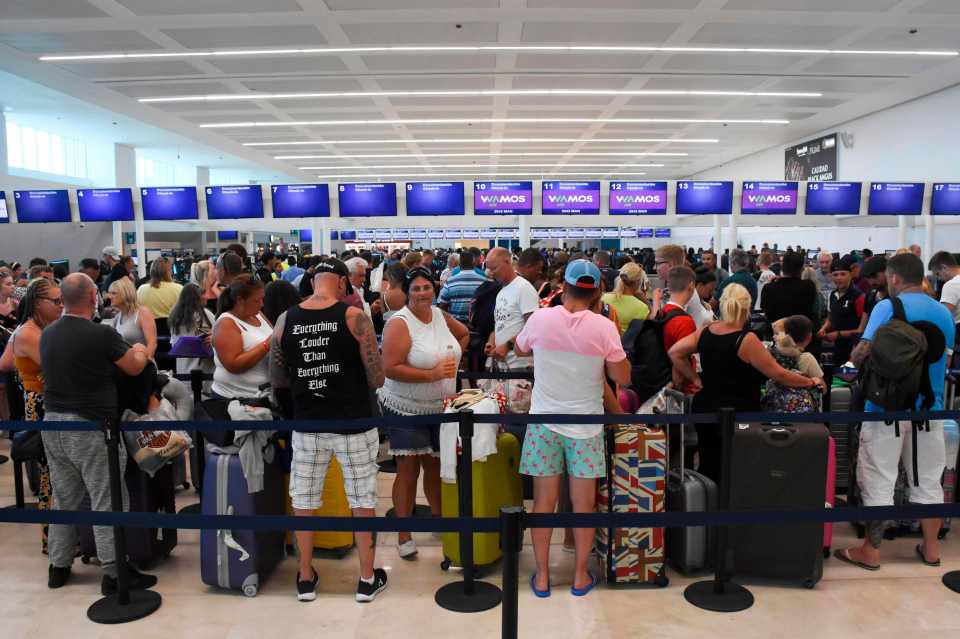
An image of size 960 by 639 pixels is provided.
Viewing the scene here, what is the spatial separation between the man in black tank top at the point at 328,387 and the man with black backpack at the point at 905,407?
276 cm

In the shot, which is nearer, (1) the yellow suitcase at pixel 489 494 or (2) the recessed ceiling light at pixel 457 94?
(1) the yellow suitcase at pixel 489 494

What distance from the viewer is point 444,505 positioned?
12.5ft

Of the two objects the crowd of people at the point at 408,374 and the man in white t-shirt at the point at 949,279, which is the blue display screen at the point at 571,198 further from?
the crowd of people at the point at 408,374

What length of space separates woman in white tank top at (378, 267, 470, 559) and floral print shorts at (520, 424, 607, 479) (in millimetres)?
613

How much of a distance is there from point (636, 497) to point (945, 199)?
12.4 metres

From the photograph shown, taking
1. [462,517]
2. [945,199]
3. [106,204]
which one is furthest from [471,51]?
[462,517]

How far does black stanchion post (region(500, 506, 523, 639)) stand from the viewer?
2.19m

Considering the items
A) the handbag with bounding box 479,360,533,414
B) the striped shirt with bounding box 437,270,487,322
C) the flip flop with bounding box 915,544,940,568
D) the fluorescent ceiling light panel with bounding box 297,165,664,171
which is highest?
the fluorescent ceiling light panel with bounding box 297,165,664,171

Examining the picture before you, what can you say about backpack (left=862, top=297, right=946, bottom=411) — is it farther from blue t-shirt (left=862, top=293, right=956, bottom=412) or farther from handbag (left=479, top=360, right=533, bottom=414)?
handbag (left=479, top=360, right=533, bottom=414)

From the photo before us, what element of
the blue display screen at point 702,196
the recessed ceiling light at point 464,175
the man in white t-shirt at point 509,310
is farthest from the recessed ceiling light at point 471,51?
the recessed ceiling light at point 464,175

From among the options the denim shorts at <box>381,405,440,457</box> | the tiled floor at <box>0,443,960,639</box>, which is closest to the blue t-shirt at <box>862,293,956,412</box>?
the tiled floor at <box>0,443,960,639</box>

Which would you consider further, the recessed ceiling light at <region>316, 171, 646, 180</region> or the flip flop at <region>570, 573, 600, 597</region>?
the recessed ceiling light at <region>316, 171, 646, 180</region>

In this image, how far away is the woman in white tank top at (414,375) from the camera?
12.2 feet

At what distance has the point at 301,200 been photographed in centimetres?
1225
